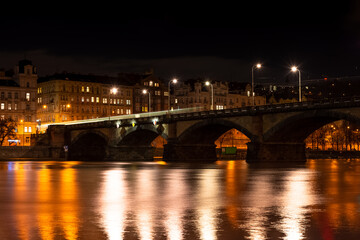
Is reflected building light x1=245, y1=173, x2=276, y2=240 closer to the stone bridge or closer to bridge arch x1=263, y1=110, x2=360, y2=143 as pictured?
bridge arch x1=263, y1=110, x2=360, y2=143

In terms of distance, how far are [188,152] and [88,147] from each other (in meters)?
41.8

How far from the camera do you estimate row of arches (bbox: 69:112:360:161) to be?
8900 cm

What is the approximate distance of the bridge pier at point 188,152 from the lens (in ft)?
361

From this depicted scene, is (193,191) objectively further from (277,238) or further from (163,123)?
(163,123)

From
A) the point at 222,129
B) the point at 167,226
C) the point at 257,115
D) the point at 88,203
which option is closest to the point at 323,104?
the point at 257,115

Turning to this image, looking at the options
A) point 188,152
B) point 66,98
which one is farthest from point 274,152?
point 66,98

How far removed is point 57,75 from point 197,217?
584ft

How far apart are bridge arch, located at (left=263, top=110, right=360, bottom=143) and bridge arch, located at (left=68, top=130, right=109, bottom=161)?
5513cm

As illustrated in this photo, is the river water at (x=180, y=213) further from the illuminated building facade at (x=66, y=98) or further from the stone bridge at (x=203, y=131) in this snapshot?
the illuminated building facade at (x=66, y=98)

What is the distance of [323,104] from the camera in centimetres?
8500

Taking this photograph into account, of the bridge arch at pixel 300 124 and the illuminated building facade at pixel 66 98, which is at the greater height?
the illuminated building facade at pixel 66 98

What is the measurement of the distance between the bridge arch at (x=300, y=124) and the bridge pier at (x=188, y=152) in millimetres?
19223

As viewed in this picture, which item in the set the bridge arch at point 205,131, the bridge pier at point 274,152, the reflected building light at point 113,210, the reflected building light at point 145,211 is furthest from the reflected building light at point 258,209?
the bridge arch at point 205,131

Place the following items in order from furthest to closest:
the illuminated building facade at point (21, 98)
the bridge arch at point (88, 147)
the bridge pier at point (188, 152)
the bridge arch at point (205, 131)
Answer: the illuminated building facade at point (21, 98) < the bridge arch at point (88, 147) < the bridge pier at point (188, 152) < the bridge arch at point (205, 131)
